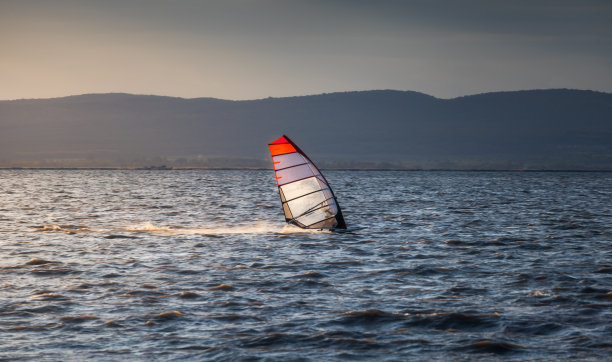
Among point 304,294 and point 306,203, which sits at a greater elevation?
point 306,203

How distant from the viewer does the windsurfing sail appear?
25812 mm

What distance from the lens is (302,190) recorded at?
26844mm

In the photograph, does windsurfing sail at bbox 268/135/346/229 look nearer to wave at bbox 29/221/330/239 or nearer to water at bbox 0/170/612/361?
wave at bbox 29/221/330/239

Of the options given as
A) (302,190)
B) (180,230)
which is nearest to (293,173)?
(302,190)

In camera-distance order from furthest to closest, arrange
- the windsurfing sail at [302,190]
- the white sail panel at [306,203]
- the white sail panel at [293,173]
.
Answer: the white sail panel at [306,203]
the white sail panel at [293,173]
the windsurfing sail at [302,190]

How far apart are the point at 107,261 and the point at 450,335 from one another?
37.5 feet

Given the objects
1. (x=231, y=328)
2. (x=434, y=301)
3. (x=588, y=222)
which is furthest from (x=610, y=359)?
(x=588, y=222)

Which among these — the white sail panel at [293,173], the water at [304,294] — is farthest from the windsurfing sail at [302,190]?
the water at [304,294]

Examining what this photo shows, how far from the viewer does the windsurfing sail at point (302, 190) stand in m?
25.8

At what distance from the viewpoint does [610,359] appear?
1005 cm

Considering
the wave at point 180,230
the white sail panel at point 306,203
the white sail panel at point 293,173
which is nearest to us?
the white sail panel at point 293,173

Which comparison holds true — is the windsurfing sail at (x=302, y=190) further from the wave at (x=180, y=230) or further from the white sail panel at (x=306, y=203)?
the wave at (x=180, y=230)

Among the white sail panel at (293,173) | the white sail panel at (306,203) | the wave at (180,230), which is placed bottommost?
the wave at (180,230)

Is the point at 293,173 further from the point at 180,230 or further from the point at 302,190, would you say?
the point at 180,230
